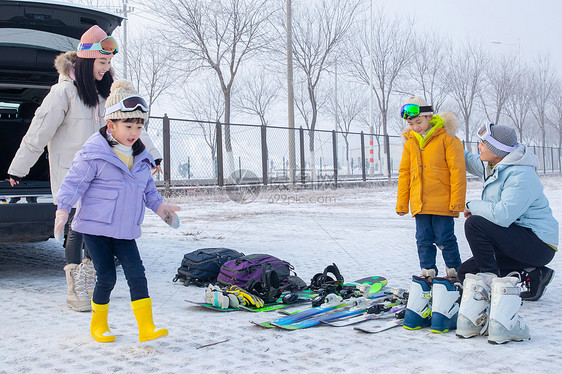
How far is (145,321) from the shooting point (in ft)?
8.57

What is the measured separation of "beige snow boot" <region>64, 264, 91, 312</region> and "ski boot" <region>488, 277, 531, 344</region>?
245 cm

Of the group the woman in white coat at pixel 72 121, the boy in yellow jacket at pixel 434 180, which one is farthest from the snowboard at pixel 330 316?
the woman in white coat at pixel 72 121

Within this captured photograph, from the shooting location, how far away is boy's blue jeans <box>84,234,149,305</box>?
2.67 metres

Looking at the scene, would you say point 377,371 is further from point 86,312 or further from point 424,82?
point 424,82

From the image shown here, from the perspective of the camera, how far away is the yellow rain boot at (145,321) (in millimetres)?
2604

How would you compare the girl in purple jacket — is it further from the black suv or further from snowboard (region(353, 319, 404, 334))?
the black suv

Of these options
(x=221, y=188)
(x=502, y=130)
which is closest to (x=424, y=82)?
(x=221, y=188)

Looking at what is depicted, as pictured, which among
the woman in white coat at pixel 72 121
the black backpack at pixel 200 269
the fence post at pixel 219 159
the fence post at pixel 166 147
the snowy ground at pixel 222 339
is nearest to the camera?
the snowy ground at pixel 222 339

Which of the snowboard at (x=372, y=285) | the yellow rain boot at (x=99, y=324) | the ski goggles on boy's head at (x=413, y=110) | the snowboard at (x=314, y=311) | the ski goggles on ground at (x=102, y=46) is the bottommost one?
the snowboard at (x=314, y=311)

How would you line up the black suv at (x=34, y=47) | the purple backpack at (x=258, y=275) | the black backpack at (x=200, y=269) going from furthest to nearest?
the black backpack at (x=200, y=269)
the black suv at (x=34, y=47)
the purple backpack at (x=258, y=275)

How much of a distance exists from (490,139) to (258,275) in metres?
1.85

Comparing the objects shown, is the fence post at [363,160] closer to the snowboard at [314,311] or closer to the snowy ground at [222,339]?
the snowy ground at [222,339]

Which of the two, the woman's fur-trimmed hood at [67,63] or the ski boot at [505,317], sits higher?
the woman's fur-trimmed hood at [67,63]

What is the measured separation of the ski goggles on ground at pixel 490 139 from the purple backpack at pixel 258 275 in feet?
5.57
